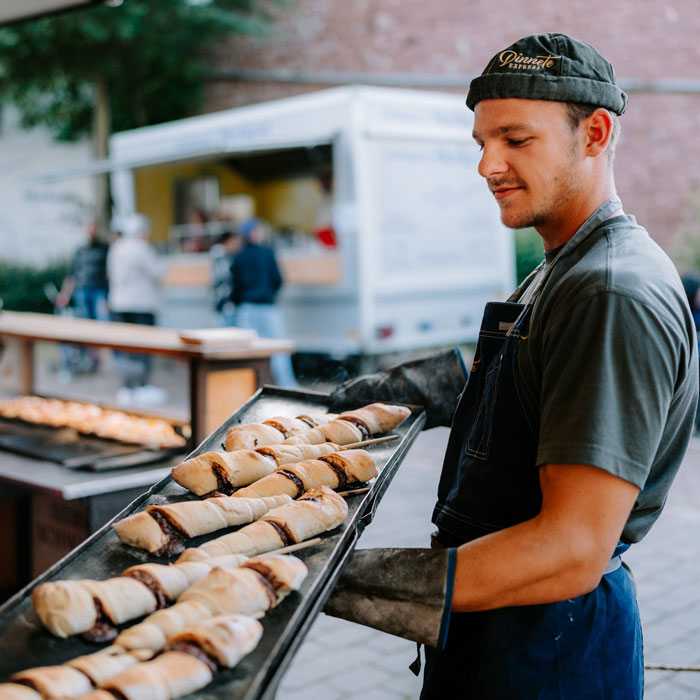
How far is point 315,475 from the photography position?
6.45ft

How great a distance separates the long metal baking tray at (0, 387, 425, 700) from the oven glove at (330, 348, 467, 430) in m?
0.43

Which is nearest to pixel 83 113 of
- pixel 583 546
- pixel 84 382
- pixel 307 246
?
pixel 84 382

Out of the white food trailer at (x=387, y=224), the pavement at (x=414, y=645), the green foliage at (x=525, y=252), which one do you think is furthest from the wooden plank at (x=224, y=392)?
the green foliage at (x=525, y=252)

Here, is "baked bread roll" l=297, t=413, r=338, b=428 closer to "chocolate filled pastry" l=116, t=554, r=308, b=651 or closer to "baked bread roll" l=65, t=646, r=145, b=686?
"chocolate filled pastry" l=116, t=554, r=308, b=651

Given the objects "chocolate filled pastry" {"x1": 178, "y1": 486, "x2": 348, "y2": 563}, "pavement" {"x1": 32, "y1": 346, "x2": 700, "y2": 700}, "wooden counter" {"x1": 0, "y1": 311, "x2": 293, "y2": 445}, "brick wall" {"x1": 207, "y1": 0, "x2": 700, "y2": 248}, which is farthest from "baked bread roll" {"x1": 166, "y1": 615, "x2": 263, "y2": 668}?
"brick wall" {"x1": 207, "y1": 0, "x2": 700, "y2": 248}

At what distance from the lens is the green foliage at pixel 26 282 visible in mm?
18359

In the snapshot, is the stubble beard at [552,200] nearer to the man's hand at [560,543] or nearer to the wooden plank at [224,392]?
the man's hand at [560,543]

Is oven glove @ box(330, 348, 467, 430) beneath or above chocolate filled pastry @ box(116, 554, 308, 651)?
above

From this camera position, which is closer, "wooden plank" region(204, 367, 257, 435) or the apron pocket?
the apron pocket

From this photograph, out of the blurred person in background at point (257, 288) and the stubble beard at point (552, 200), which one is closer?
the stubble beard at point (552, 200)

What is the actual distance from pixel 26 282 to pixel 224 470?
59.3ft

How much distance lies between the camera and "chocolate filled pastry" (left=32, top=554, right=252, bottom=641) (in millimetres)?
1401

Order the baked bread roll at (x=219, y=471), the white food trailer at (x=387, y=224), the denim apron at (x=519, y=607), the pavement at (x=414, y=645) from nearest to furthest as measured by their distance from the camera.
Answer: the denim apron at (x=519, y=607) → the baked bread roll at (x=219, y=471) → the pavement at (x=414, y=645) → the white food trailer at (x=387, y=224)

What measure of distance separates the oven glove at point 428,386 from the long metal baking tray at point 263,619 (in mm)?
426
